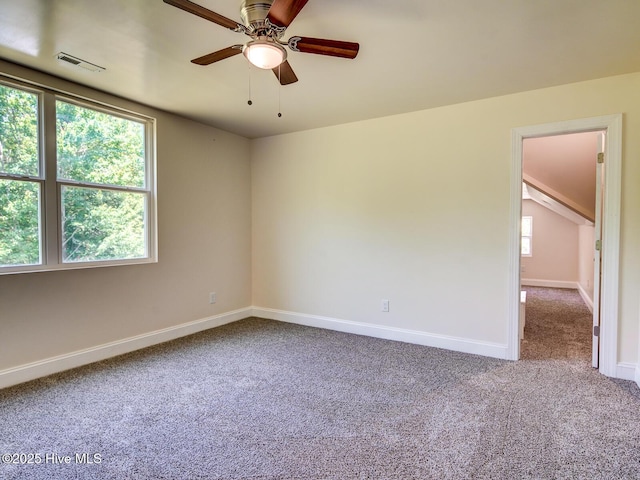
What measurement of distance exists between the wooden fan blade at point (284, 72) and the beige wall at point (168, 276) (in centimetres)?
195

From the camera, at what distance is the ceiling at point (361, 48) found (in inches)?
76.4

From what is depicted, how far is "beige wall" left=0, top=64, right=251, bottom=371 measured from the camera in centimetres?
276

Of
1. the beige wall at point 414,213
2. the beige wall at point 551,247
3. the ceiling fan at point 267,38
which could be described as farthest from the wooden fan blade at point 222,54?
the beige wall at point 551,247

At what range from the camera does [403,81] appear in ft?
9.41

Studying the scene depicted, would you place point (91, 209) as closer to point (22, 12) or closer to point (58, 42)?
point (58, 42)

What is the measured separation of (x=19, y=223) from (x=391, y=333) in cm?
354

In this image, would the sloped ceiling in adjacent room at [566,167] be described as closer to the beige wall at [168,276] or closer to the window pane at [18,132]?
the beige wall at [168,276]

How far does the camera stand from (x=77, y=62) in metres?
2.58

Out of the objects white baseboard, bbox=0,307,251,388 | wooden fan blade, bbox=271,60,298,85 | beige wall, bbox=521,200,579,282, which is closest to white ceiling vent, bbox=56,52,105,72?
wooden fan blade, bbox=271,60,298,85

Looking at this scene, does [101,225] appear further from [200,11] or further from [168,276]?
[200,11]

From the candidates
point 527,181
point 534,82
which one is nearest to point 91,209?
point 534,82

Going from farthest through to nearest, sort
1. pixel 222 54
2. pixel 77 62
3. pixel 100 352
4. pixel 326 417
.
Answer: pixel 100 352
pixel 77 62
pixel 326 417
pixel 222 54

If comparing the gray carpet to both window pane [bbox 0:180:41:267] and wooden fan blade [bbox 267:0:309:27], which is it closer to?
window pane [bbox 0:180:41:267]

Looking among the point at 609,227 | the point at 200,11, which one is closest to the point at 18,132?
the point at 200,11
